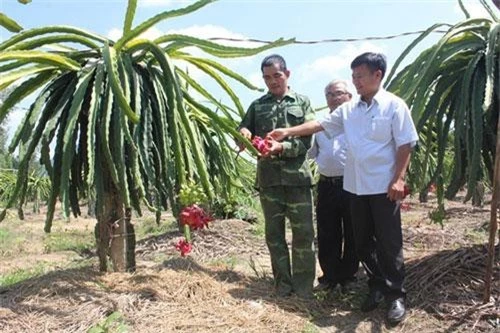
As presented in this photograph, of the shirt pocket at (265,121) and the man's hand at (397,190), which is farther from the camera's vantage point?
the shirt pocket at (265,121)

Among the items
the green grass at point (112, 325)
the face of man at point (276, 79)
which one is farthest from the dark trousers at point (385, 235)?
the green grass at point (112, 325)

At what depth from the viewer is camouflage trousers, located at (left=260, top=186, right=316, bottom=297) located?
3.58m

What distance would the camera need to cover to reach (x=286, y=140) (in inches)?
139

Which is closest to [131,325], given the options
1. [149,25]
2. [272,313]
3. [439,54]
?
[272,313]

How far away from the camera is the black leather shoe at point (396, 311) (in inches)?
123

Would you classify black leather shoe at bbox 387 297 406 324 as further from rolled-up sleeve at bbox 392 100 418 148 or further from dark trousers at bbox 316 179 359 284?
rolled-up sleeve at bbox 392 100 418 148

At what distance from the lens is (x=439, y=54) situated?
3.47 meters

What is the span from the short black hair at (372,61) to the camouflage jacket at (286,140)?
1.78 ft

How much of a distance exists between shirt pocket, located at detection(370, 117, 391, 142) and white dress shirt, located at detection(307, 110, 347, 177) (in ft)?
2.03

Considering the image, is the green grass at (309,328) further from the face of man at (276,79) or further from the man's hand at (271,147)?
the face of man at (276,79)

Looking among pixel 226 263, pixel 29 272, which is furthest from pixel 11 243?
pixel 226 263

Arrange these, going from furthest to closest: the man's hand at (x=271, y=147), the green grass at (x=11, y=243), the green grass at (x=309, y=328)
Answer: the green grass at (x=11, y=243)
the man's hand at (x=271, y=147)
the green grass at (x=309, y=328)

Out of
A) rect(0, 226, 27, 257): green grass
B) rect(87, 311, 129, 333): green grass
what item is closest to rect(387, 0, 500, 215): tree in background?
rect(87, 311, 129, 333): green grass

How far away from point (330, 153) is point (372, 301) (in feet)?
3.48
